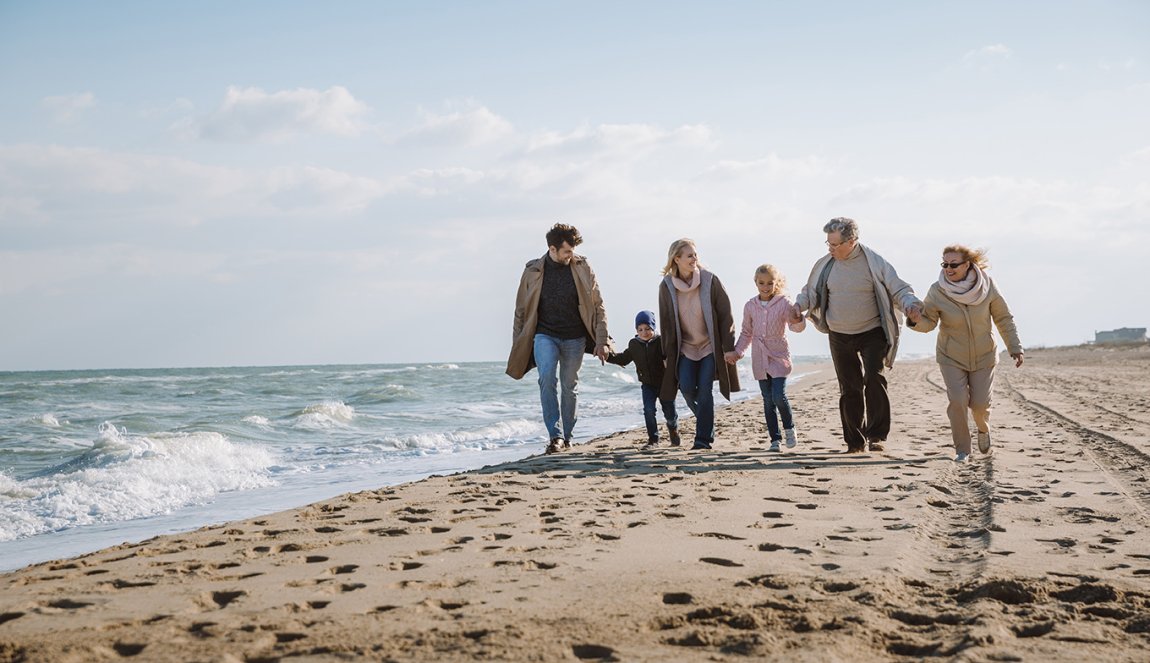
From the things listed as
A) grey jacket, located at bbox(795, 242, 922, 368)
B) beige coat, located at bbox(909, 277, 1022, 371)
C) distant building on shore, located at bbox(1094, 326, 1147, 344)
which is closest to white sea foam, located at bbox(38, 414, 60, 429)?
grey jacket, located at bbox(795, 242, 922, 368)

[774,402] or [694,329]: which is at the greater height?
[694,329]

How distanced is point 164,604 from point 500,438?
28.8 feet

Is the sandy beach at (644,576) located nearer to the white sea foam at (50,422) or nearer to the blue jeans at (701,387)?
the blue jeans at (701,387)

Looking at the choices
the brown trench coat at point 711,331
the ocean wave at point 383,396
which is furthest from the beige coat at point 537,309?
the ocean wave at point 383,396

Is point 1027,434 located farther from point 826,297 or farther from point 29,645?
point 29,645

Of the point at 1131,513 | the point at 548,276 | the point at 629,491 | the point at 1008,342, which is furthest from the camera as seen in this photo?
the point at 548,276

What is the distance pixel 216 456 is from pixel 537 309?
471cm

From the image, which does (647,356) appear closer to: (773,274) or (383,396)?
(773,274)

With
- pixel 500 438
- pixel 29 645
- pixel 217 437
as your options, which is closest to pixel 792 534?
pixel 29 645

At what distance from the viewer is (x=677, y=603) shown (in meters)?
3.03

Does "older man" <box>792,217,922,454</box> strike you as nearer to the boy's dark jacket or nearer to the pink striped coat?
the pink striped coat

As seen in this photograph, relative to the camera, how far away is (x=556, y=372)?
319 inches

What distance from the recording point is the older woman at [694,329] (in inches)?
298

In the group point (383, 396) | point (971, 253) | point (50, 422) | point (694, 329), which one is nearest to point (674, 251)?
point (694, 329)
